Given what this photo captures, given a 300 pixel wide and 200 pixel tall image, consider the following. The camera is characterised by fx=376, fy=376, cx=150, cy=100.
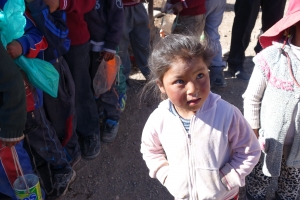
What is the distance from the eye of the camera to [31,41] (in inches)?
91.3

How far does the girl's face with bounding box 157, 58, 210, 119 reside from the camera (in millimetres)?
1688

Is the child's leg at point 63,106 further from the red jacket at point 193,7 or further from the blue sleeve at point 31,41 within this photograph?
the red jacket at point 193,7

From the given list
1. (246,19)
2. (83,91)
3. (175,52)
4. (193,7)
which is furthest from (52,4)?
(246,19)

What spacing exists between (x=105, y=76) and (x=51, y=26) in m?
0.91

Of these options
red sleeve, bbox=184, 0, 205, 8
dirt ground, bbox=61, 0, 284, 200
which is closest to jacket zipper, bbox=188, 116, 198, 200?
dirt ground, bbox=61, 0, 284, 200

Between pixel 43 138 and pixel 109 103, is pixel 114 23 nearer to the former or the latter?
pixel 109 103

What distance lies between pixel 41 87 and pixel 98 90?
91cm

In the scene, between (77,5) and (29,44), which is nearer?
(29,44)

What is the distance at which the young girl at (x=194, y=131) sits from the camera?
1711 millimetres

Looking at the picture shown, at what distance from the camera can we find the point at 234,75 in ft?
15.0

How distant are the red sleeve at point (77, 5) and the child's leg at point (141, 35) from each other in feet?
2.91

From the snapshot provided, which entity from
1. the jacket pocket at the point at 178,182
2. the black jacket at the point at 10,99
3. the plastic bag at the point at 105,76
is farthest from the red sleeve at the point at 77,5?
the jacket pocket at the point at 178,182

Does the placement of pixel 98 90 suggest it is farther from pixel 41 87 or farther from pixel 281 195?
pixel 281 195

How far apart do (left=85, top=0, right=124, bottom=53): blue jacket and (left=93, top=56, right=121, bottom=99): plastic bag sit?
0.51 ft
